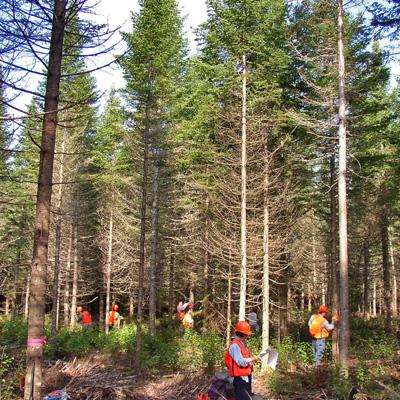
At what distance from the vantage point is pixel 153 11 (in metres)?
16.4

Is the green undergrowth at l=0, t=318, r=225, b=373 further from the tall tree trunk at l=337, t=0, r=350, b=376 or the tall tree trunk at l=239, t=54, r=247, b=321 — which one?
the tall tree trunk at l=337, t=0, r=350, b=376

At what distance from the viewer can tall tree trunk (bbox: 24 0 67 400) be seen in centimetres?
588

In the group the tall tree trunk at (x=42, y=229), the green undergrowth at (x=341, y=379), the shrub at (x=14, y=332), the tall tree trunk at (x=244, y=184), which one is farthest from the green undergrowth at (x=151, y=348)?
the tall tree trunk at (x=42, y=229)

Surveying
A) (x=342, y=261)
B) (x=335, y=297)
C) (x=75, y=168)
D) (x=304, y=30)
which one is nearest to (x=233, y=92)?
(x=304, y=30)

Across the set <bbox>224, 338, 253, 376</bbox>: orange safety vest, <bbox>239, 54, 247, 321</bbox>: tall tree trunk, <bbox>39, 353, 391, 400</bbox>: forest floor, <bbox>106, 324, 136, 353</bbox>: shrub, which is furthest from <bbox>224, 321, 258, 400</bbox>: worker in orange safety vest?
<bbox>106, 324, 136, 353</bbox>: shrub

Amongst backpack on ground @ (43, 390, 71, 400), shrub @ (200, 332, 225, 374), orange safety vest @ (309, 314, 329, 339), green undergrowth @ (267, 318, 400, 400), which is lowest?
shrub @ (200, 332, 225, 374)

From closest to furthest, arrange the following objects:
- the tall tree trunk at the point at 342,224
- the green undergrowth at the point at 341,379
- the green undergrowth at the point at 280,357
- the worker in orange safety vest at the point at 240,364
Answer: the worker in orange safety vest at the point at 240,364, the green undergrowth at the point at 341,379, the green undergrowth at the point at 280,357, the tall tree trunk at the point at 342,224

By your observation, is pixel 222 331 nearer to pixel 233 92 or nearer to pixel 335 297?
pixel 335 297

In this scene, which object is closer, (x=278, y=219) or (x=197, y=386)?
(x=197, y=386)

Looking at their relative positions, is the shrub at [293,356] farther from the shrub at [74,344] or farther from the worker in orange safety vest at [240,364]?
the shrub at [74,344]

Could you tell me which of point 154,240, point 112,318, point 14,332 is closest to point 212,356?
point 154,240

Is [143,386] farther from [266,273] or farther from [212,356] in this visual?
[266,273]

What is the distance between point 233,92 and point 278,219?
5.18 metres

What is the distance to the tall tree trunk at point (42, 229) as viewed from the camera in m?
5.88
